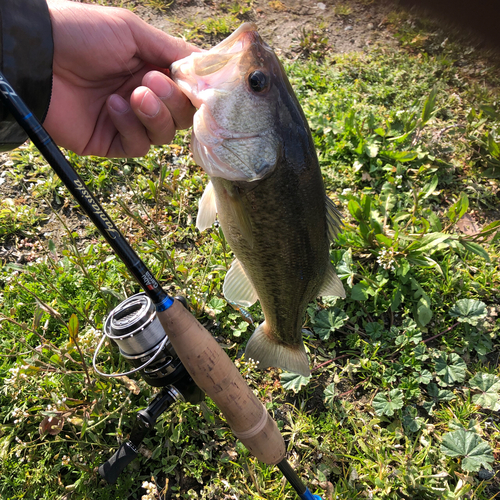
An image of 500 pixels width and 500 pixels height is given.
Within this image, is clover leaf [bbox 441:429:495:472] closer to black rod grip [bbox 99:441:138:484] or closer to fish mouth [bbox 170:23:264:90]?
black rod grip [bbox 99:441:138:484]

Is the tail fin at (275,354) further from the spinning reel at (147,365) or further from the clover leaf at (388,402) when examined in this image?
the clover leaf at (388,402)

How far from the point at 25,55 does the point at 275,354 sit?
226cm

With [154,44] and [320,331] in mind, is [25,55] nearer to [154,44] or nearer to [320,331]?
[154,44]

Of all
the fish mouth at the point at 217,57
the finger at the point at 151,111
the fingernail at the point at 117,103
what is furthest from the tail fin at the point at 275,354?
the fingernail at the point at 117,103

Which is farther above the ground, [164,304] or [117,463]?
[164,304]

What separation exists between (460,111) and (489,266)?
2764 millimetres

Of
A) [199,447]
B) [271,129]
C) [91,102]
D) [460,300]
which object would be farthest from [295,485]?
[91,102]

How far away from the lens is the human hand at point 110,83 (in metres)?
2.05

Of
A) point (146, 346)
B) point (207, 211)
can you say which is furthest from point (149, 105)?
point (146, 346)

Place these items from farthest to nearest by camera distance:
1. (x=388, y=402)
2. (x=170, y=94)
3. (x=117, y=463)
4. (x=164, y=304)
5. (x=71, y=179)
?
(x=388, y=402) < (x=117, y=463) < (x=170, y=94) < (x=164, y=304) < (x=71, y=179)

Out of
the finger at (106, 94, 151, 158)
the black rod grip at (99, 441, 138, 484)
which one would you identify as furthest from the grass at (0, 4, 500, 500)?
the finger at (106, 94, 151, 158)

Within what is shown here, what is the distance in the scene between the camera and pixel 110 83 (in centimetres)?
241

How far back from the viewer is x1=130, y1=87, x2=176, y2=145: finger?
195 centimetres

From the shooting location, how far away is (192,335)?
1800 millimetres
